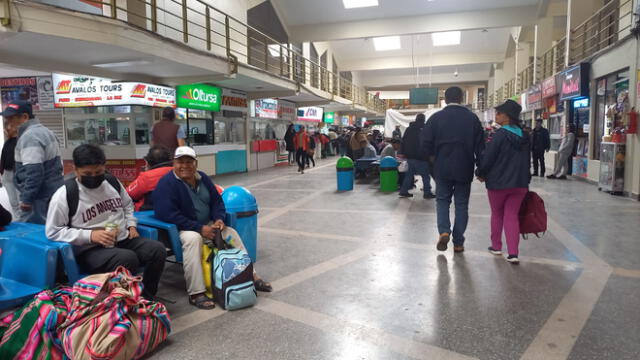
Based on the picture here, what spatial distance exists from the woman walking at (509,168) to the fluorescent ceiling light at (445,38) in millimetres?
19971

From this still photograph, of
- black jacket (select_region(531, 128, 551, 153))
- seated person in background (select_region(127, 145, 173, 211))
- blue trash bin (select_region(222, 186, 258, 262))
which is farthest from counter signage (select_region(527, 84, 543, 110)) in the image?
seated person in background (select_region(127, 145, 173, 211))

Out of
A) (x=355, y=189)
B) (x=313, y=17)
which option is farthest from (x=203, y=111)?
(x=313, y=17)

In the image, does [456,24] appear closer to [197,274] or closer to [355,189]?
[355,189]

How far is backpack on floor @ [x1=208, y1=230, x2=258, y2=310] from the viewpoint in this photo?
3.36 meters

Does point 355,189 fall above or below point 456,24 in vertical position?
below

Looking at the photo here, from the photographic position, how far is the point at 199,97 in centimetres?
1227

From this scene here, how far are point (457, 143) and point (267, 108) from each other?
14.2 m

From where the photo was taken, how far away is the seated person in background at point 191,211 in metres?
3.46

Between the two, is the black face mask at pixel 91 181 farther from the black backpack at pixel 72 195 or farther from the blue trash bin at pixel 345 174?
the blue trash bin at pixel 345 174

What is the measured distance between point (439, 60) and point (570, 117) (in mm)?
13100

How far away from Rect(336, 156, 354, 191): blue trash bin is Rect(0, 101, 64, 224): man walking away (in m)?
6.63

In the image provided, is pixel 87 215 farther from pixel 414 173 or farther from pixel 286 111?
pixel 286 111

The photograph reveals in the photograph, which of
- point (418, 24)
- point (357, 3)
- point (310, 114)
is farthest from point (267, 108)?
point (418, 24)

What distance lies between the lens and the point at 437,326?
3.07 m
